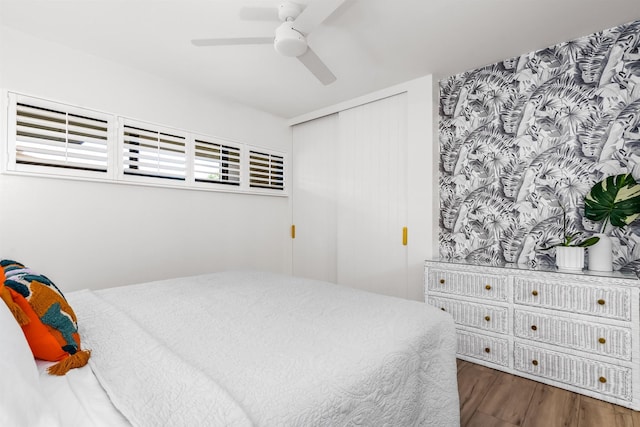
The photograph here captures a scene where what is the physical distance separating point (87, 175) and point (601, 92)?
163 inches

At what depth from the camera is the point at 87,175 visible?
8.23ft

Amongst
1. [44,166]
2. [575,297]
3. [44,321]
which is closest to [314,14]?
[44,321]

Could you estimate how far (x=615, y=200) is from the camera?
80.2 inches

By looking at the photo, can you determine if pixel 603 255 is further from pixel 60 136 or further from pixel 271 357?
pixel 60 136

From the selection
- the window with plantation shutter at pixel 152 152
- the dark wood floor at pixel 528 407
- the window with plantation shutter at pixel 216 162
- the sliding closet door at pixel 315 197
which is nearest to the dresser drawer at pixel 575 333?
the dark wood floor at pixel 528 407

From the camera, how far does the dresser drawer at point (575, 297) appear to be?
6.17ft

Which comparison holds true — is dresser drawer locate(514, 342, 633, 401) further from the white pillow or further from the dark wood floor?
the white pillow

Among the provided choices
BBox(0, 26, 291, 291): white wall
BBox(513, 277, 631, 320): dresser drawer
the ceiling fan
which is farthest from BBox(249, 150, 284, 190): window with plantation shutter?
BBox(513, 277, 631, 320): dresser drawer

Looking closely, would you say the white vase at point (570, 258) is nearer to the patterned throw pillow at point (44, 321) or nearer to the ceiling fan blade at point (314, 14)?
the ceiling fan blade at point (314, 14)

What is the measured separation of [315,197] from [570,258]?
267cm

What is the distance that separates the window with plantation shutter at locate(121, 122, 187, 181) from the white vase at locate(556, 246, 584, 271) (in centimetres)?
343

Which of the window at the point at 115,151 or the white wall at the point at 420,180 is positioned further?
the white wall at the point at 420,180

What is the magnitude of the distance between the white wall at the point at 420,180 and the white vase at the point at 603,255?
46.0 inches

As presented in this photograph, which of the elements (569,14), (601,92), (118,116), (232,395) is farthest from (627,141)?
(118,116)
